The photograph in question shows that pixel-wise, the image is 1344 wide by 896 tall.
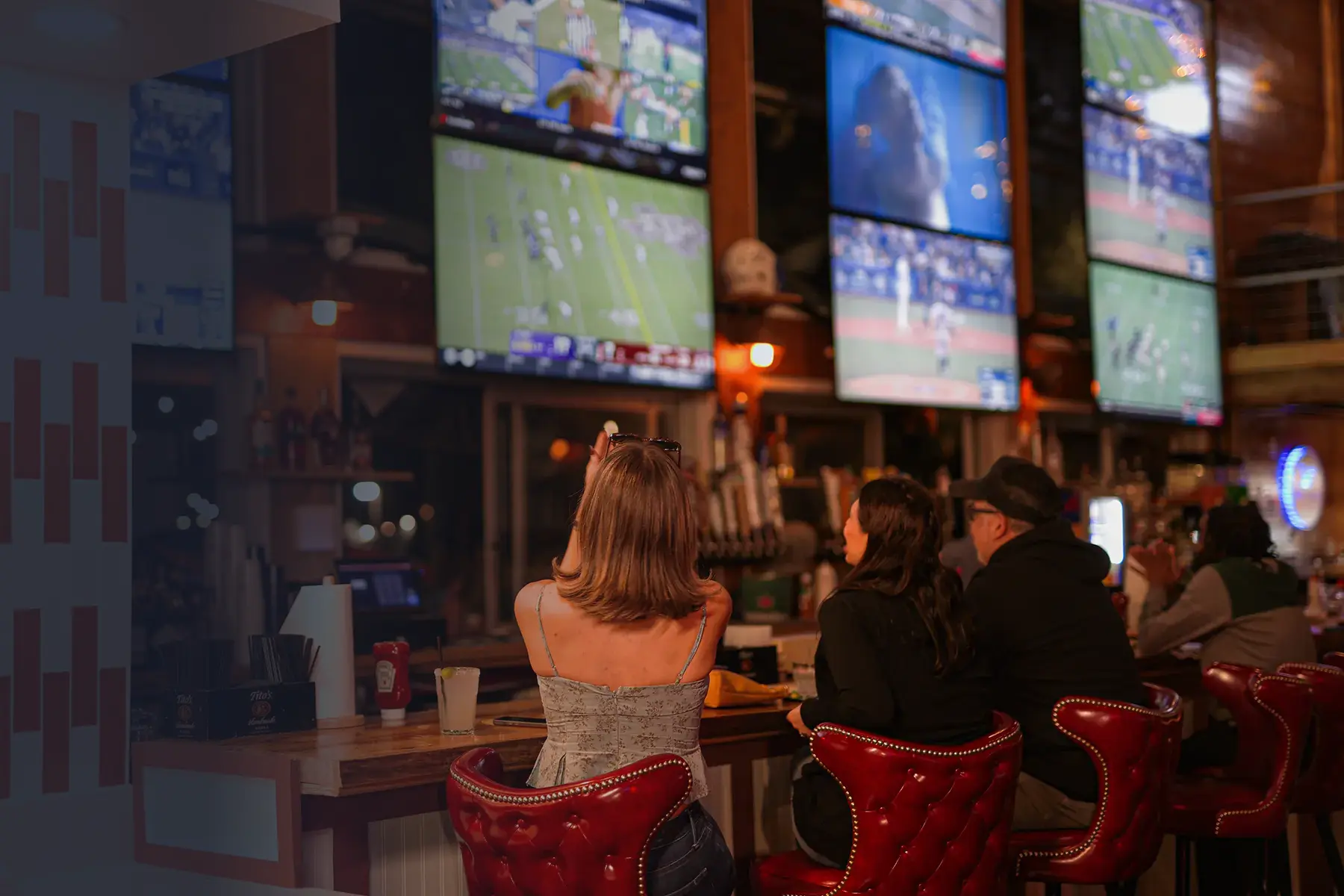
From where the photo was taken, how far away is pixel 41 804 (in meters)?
2.09

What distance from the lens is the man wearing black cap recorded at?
3.18m

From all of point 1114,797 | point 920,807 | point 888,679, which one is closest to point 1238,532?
point 1114,797

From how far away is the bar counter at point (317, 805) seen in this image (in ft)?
8.19

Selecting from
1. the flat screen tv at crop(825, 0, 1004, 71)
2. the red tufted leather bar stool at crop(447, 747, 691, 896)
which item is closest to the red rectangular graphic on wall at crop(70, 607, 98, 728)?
the red tufted leather bar stool at crop(447, 747, 691, 896)

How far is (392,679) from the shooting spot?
10.2ft

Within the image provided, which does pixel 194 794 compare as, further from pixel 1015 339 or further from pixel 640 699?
pixel 1015 339

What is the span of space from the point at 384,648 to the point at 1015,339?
5.21 m

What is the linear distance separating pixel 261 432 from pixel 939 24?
4.53m

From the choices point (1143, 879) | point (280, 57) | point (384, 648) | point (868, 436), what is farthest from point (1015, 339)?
point (384, 648)

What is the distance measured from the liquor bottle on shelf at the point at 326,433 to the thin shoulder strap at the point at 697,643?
2439 mm

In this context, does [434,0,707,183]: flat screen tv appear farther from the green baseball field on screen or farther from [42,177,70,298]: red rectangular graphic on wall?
[42,177,70,298]: red rectangular graphic on wall

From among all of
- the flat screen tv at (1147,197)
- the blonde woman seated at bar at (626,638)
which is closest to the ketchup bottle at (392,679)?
the blonde woman seated at bar at (626,638)

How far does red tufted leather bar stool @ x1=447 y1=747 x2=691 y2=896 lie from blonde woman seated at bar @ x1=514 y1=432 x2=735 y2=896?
26 centimetres

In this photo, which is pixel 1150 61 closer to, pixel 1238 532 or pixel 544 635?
pixel 1238 532
